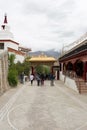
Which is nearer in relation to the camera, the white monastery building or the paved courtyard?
the paved courtyard

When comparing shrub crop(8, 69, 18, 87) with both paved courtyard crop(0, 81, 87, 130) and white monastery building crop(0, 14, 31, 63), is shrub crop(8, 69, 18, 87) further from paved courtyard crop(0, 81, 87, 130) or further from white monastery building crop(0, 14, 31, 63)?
paved courtyard crop(0, 81, 87, 130)

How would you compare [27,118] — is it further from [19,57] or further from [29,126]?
[19,57]

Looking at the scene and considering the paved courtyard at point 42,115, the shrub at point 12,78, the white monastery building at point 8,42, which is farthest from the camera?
the white monastery building at point 8,42

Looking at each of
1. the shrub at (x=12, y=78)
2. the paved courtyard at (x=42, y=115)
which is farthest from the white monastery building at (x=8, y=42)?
the paved courtyard at (x=42, y=115)

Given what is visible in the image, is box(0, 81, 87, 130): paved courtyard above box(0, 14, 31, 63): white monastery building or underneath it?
underneath

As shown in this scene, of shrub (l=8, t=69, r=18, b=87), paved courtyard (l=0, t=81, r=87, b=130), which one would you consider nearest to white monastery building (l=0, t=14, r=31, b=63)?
shrub (l=8, t=69, r=18, b=87)

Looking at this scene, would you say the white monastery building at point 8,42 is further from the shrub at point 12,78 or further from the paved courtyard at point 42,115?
the paved courtyard at point 42,115

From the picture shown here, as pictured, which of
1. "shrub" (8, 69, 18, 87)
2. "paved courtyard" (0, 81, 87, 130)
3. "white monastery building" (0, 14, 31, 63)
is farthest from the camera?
"white monastery building" (0, 14, 31, 63)

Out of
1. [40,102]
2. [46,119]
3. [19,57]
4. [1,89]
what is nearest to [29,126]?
[46,119]

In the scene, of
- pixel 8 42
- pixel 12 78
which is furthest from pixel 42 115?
pixel 8 42

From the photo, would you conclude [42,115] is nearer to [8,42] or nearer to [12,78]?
[12,78]

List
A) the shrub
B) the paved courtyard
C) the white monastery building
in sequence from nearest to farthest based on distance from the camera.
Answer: the paved courtyard < the shrub < the white monastery building

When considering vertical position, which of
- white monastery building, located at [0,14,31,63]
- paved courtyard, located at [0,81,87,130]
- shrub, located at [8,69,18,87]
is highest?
white monastery building, located at [0,14,31,63]

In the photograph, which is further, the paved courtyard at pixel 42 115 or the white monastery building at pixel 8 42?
the white monastery building at pixel 8 42
